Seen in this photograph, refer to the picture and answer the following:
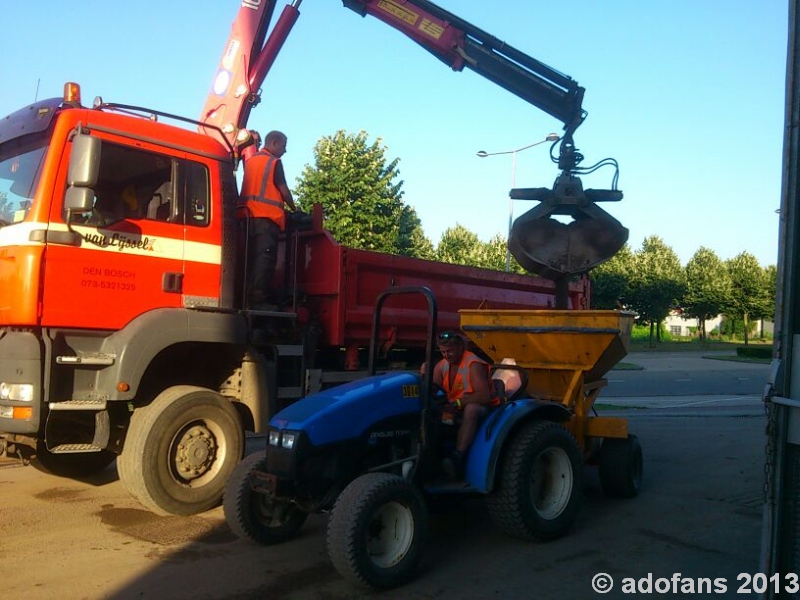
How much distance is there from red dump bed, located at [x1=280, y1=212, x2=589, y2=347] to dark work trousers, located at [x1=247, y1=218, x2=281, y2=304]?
0.71 meters

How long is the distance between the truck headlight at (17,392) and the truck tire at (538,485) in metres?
3.38

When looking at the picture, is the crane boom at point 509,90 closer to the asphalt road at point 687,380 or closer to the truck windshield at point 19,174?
the truck windshield at point 19,174

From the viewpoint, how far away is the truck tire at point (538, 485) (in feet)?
16.9

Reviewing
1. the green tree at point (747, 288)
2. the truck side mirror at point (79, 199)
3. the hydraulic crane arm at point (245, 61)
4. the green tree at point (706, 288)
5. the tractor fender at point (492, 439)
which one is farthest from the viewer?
the green tree at point (747, 288)

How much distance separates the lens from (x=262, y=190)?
22.2 feet

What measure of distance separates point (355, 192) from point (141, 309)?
44.8ft

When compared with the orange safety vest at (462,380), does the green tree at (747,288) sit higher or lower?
higher

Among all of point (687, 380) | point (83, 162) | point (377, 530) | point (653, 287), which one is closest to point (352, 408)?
point (377, 530)

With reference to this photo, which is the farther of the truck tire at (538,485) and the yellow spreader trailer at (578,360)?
the yellow spreader trailer at (578,360)

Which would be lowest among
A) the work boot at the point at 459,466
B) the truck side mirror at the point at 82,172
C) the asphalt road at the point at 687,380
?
the asphalt road at the point at 687,380

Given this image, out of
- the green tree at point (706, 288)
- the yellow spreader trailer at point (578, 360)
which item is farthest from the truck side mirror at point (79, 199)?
the green tree at point (706, 288)

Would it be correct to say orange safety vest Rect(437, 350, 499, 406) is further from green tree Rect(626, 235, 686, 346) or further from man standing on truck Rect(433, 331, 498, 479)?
green tree Rect(626, 235, 686, 346)

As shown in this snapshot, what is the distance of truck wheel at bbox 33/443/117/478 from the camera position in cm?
680

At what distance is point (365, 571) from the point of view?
13.9 feet
